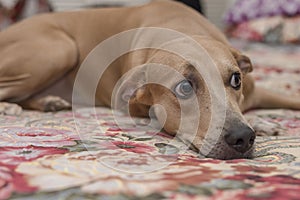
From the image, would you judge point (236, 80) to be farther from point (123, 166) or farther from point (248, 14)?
point (248, 14)

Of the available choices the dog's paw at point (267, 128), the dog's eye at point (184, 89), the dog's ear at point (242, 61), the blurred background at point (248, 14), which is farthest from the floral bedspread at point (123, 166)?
the blurred background at point (248, 14)

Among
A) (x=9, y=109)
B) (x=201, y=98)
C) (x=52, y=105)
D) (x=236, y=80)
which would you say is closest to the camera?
(x=201, y=98)

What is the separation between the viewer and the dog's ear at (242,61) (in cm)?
162

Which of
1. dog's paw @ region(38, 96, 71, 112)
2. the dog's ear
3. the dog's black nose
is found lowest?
the dog's black nose

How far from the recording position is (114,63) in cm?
196

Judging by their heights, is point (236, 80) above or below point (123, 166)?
above

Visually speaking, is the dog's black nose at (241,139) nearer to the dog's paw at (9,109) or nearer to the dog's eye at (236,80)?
the dog's eye at (236,80)

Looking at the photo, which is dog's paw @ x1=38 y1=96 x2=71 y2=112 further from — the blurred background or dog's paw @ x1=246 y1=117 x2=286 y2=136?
the blurred background

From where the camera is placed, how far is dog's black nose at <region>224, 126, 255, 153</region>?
116cm

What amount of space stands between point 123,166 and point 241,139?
0.36 m

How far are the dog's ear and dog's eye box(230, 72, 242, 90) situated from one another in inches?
6.4

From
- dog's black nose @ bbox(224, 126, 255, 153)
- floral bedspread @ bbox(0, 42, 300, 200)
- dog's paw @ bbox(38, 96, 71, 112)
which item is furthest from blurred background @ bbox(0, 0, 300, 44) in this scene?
dog's black nose @ bbox(224, 126, 255, 153)

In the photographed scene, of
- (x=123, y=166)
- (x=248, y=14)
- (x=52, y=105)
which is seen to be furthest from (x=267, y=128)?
(x=248, y=14)

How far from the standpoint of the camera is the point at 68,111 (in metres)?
1.83
